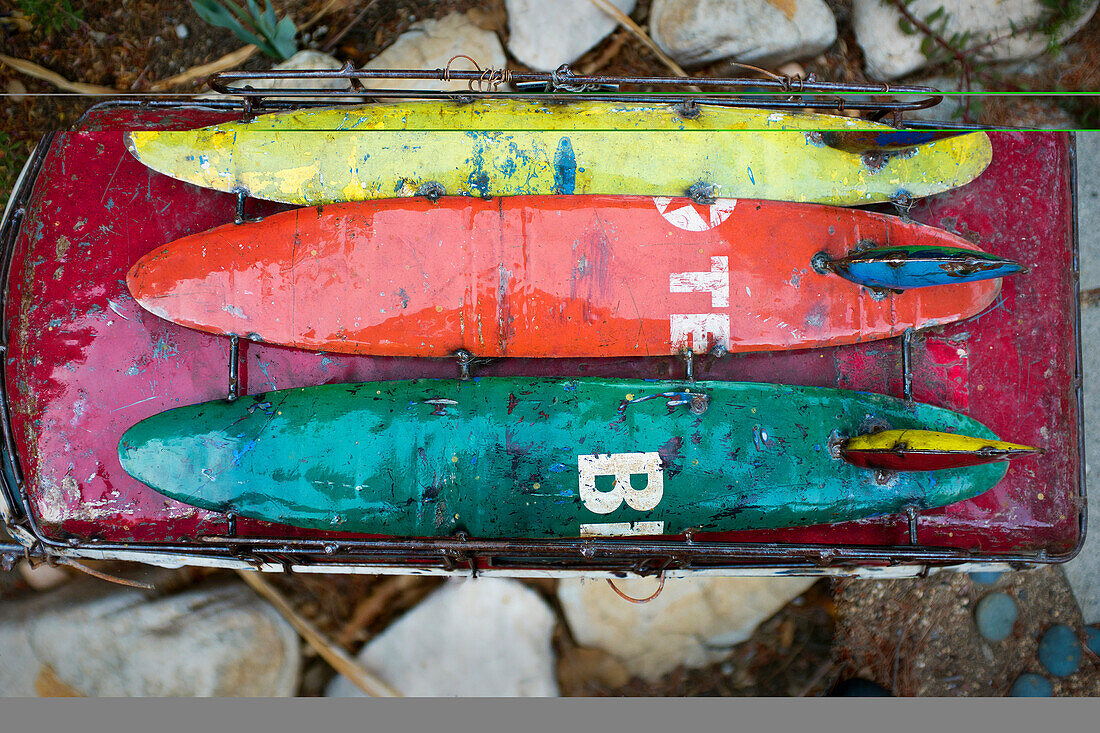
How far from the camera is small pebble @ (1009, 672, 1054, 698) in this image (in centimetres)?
427

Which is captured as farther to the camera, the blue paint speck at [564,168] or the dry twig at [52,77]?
the dry twig at [52,77]

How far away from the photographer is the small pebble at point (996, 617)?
14.1ft

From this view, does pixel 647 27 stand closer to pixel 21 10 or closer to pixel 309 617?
pixel 21 10

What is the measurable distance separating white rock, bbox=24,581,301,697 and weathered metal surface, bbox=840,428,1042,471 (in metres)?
3.56

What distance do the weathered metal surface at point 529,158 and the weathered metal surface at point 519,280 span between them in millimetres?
128

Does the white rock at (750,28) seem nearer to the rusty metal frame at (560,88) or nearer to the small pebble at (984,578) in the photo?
the rusty metal frame at (560,88)

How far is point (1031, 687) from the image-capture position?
4.27 m

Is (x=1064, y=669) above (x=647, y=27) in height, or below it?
below

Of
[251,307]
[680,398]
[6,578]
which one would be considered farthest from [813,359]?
[6,578]

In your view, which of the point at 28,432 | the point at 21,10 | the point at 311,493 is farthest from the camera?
the point at 21,10

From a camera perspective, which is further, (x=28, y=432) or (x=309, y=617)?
(x=309, y=617)

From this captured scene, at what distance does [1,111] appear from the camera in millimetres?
4359

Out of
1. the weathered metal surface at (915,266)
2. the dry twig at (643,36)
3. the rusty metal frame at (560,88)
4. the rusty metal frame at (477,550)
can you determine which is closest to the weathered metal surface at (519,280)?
the weathered metal surface at (915,266)

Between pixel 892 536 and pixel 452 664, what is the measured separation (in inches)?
106
